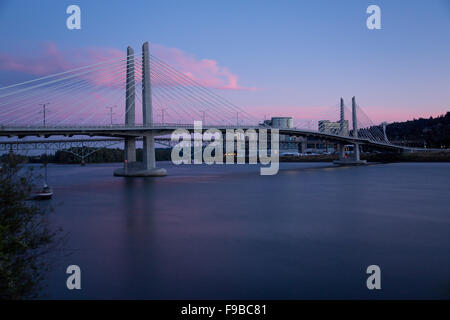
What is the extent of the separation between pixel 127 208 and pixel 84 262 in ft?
42.9

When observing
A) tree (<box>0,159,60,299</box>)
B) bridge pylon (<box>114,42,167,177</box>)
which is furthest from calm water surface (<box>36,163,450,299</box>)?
bridge pylon (<box>114,42,167,177</box>)

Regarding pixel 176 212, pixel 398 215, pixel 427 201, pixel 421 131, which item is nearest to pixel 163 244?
pixel 176 212

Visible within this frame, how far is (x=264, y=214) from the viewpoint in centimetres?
2189

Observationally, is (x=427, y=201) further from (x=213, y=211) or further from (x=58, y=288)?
(x=58, y=288)

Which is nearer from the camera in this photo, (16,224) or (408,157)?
(16,224)

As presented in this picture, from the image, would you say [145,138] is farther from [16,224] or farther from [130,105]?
[16,224]

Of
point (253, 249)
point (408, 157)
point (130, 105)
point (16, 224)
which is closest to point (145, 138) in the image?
point (130, 105)

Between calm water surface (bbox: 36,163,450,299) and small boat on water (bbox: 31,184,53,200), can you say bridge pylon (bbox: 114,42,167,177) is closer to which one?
small boat on water (bbox: 31,184,53,200)

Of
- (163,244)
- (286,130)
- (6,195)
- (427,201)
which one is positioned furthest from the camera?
(286,130)

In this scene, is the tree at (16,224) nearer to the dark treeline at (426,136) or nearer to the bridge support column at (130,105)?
the bridge support column at (130,105)

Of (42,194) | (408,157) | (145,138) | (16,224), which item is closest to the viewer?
(16,224)

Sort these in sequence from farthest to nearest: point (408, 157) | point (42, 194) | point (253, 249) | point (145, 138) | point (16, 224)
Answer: point (408, 157) → point (145, 138) → point (42, 194) → point (253, 249) → point (16, 224)

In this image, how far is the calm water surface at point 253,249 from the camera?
9.26 metres

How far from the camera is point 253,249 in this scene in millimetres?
13219
